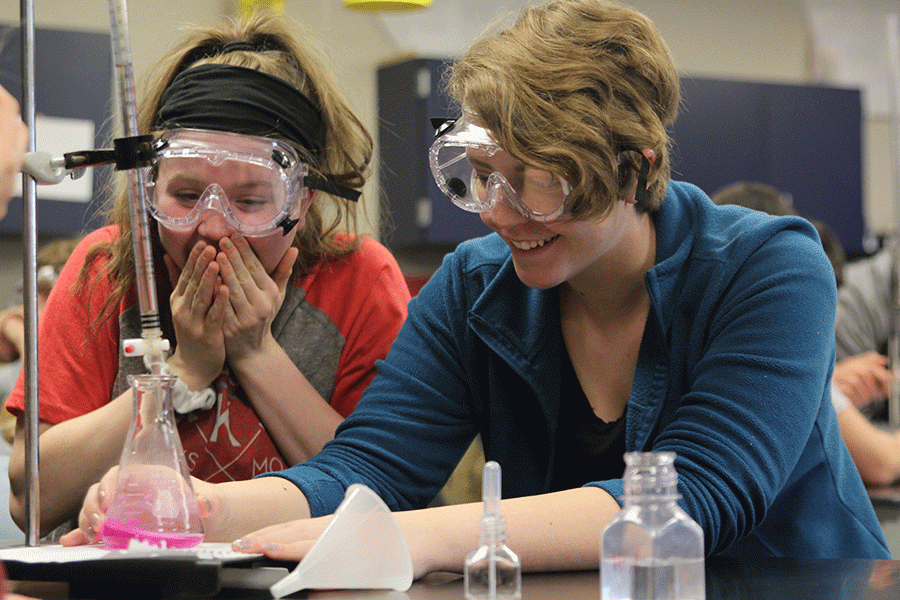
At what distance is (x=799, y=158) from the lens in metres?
5.04

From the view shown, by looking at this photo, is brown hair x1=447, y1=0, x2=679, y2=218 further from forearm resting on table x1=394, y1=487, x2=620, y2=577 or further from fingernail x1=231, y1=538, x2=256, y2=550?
fingernail x1=231, y1=538, x2=256, y2=550

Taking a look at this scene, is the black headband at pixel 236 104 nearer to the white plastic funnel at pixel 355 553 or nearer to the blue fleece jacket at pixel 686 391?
the blue fleece jacket at pixel 686 391

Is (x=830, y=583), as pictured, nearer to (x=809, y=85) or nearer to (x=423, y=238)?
(x=423, y=238)

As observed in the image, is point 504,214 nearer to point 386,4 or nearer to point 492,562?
point 492,562

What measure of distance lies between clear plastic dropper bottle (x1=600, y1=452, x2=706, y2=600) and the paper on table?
0.37 meters

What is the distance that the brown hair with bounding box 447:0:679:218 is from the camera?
1.19m

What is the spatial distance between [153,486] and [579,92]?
0.66 meters

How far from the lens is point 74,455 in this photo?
1.43 m

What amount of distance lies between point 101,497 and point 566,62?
74cm

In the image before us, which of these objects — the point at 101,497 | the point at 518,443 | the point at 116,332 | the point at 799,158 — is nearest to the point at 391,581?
the point at 101,497

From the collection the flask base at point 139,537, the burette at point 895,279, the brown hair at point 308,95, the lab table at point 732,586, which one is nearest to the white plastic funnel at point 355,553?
the lab table at point 732,586

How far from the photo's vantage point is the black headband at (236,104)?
4.88 feet

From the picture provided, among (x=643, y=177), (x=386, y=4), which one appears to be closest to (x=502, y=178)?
(x=643, y=177)

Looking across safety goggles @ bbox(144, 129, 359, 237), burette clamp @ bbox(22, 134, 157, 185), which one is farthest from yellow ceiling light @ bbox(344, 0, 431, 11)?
burette clamp @ bbox(22, 134, 157, 185)
